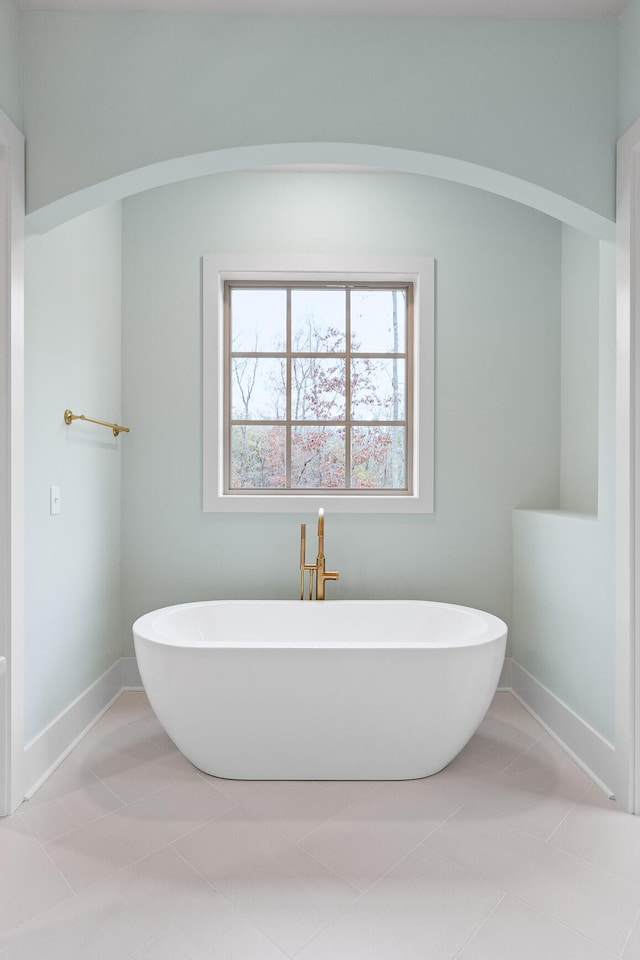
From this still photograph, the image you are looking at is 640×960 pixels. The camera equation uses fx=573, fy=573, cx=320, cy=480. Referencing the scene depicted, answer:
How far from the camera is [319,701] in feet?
6.41

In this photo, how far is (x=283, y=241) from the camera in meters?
2.90

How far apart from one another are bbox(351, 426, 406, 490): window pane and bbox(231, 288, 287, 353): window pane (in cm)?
64

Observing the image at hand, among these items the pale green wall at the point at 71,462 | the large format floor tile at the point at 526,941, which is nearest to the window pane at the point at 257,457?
the pale green wall at the point at 71,462

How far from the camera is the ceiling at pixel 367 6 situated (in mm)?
1841

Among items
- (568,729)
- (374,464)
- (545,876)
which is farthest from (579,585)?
(374,464)

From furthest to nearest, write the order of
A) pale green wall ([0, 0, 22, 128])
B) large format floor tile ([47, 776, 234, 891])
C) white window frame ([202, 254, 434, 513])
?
white window frame ([202, 254, 434, 513])
pale green wall ([0, 0, 22, 128])
large format floor tile ([47, 776, 234, 891])

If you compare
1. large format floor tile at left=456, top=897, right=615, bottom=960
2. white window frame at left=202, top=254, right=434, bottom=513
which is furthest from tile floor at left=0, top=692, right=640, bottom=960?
white window frame at left=202, top=254, right=434, bottom=513

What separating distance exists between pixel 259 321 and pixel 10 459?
1.58 m

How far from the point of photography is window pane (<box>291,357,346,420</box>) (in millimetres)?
3047

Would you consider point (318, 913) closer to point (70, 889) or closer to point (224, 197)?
point (70, 889)

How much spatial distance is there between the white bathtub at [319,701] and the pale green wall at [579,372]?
1.02 m

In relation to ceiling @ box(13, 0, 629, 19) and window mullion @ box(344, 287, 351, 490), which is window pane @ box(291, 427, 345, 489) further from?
ceiling @ box(13, 0, 629, 19)

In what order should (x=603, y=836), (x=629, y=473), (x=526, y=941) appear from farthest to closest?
(x=629, y=473), (x=603, y=836), (x=526, y=941)

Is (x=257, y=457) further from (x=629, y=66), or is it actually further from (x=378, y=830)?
(x=629, y=66)
